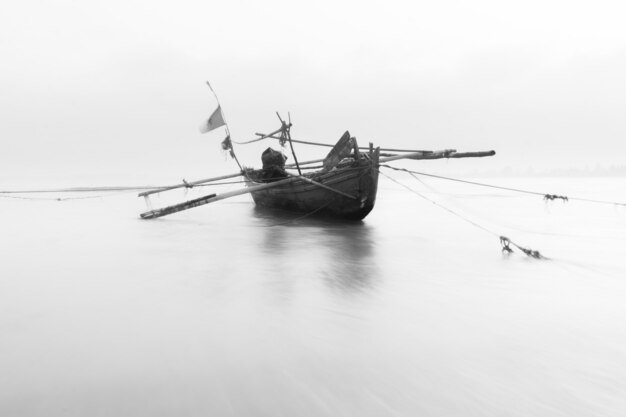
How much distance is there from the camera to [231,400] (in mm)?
2805

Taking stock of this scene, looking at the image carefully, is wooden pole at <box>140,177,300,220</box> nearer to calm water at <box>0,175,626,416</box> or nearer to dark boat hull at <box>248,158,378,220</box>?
dark boat hull at <box>248,158,378,220</box>

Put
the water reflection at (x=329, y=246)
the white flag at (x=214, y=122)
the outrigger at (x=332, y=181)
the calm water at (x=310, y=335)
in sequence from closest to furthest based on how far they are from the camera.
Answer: the calm water at (x=310, y=335) → the water reflection at (x=329, y=246) → the outrigger at (x=332, y=181) → the white flag at (x=214, y=122)

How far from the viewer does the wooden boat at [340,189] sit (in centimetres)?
1154

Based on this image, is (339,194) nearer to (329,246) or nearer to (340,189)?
(340,189)

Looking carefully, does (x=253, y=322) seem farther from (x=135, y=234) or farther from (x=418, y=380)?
(x=135, y=234)

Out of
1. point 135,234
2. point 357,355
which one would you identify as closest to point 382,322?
point 357,355

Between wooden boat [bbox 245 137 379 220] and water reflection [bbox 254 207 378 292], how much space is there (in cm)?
72

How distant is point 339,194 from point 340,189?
30 centimetres

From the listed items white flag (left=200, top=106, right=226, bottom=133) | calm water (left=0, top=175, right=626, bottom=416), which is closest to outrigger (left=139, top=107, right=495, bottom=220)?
white flag (left=200, top=106, right=226, bottom=133)

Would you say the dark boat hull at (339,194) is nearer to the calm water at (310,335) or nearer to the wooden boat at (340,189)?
the wooden boat at (340,189)

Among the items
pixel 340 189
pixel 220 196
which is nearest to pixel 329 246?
pixel 340 189

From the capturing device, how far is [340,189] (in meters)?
12.4

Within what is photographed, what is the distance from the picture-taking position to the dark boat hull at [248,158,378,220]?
1165 centimetres

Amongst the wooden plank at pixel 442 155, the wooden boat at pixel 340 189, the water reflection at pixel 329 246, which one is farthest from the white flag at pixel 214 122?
the wooden plank at pixel 442 155
